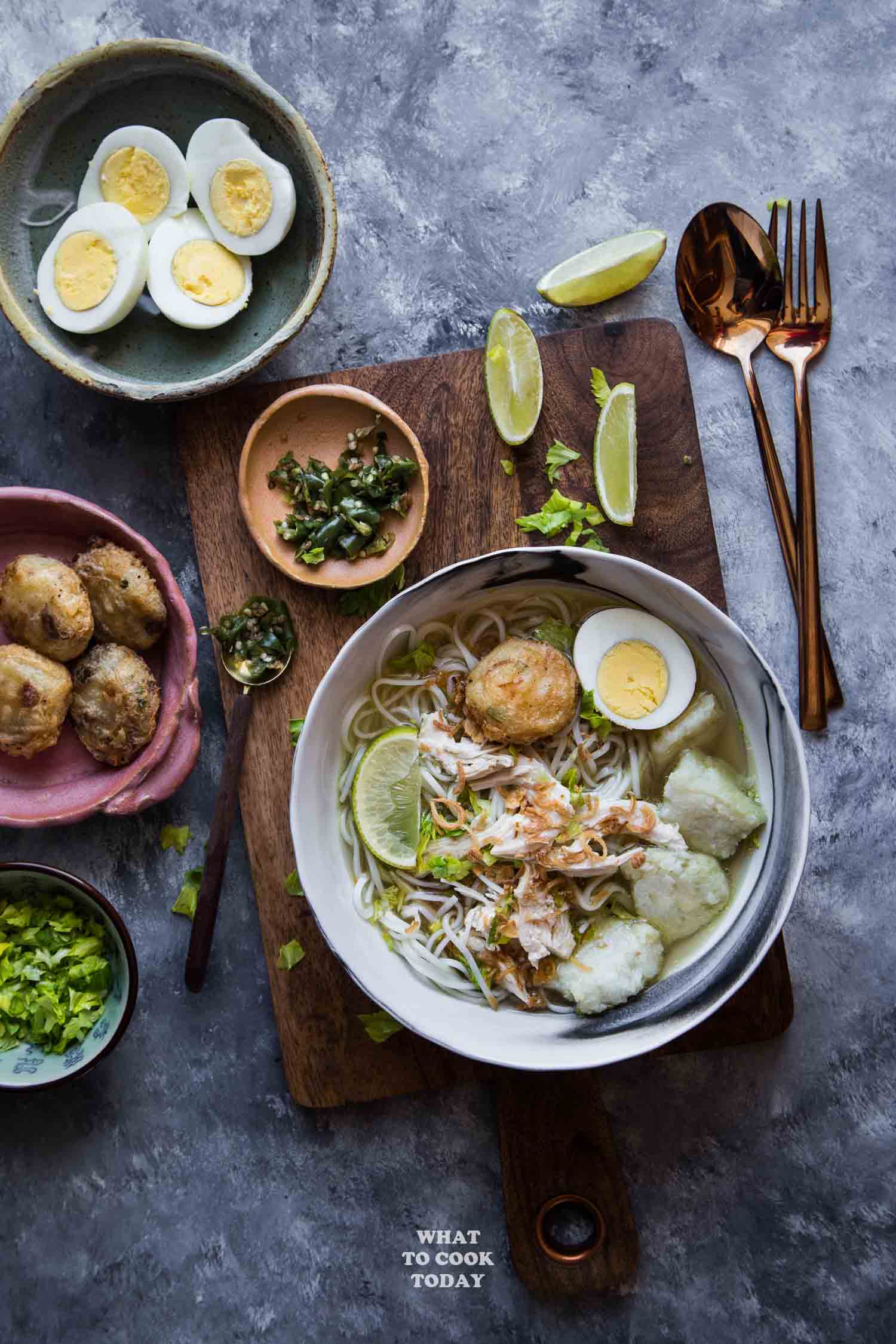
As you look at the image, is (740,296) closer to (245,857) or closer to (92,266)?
(92,266)

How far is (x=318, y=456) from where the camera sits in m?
2.90

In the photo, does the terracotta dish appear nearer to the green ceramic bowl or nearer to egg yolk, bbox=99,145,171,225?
the green ceramic bowl

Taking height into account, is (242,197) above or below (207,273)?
above

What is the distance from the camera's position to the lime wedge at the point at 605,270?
9.60 feet

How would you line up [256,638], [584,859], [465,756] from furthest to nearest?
[256,638]
[465,756]
[584,859]

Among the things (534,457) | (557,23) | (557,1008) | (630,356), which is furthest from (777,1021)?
(557,23)

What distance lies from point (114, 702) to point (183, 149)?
1712mm

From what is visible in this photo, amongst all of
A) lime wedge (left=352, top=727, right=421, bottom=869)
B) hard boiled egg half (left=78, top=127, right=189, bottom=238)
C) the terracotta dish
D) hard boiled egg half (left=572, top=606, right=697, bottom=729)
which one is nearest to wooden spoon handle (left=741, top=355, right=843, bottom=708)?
hard boiled egg half (left=572, top=606, right=697, bottom=729)

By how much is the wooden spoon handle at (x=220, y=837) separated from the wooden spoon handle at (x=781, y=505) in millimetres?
1719

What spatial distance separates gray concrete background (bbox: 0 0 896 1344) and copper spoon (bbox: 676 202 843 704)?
0.20 feet

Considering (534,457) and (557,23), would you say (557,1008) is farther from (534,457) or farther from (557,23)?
(557,23)

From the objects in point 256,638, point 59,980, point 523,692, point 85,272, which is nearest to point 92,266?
point 85,272

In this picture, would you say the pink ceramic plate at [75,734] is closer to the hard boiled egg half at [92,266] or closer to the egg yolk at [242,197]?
the hard boiled egg half at [92,266]

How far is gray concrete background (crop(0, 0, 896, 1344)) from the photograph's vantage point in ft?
9.75
